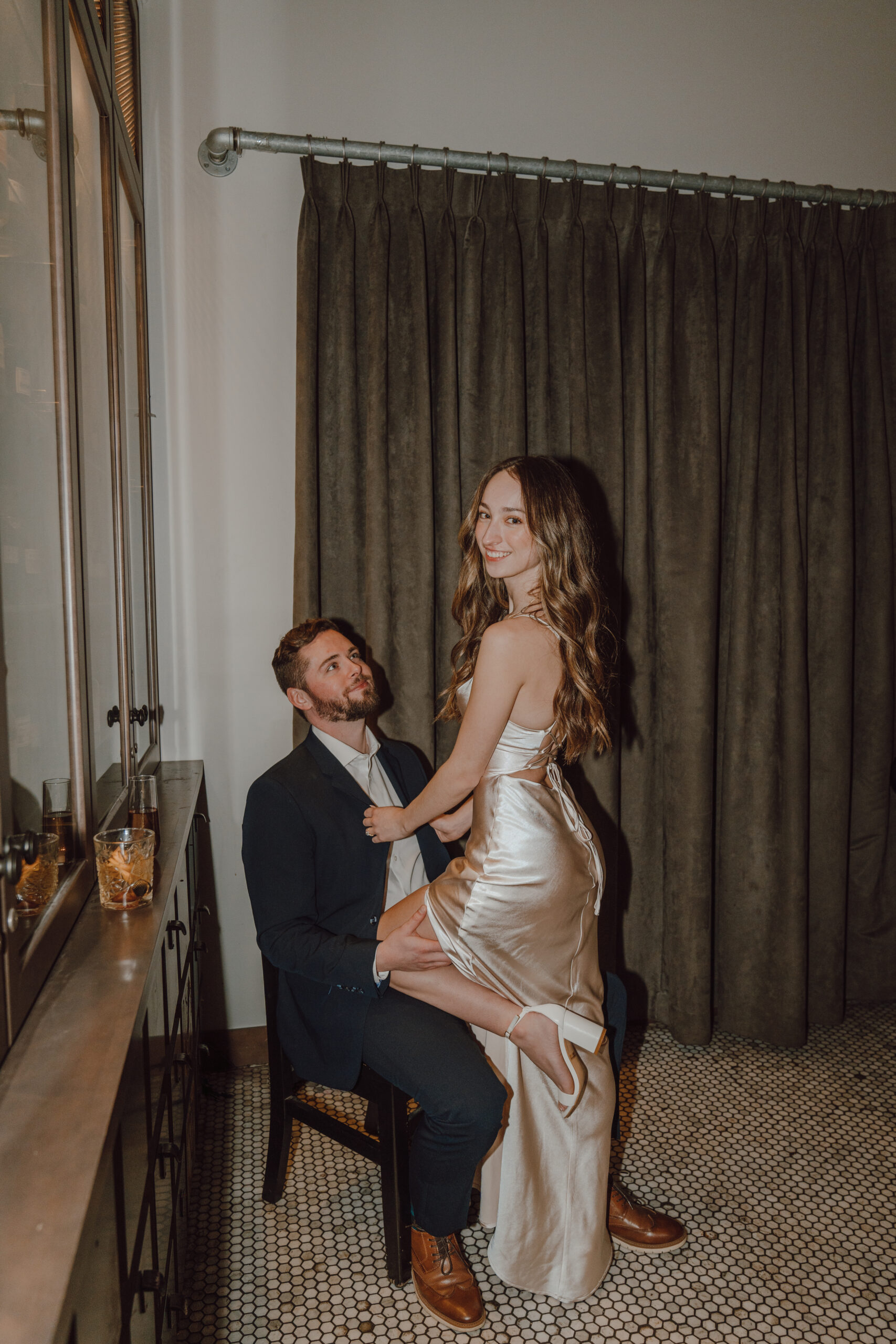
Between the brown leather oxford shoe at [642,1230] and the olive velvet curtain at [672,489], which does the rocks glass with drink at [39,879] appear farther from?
the brown leather oxford shoe at [642,1230]

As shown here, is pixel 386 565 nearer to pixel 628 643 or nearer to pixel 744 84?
pixel 628 643

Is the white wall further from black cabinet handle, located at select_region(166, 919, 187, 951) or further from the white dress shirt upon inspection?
black cabinet handle, located at select_region(166, 919, 187, 951)

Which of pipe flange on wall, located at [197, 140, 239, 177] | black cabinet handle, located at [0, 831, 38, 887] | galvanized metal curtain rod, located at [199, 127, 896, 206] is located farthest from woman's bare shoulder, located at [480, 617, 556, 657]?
pipe flange on wall, located at [197, 140, 239, 177]

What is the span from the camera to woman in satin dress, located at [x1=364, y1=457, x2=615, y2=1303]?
5.07ft

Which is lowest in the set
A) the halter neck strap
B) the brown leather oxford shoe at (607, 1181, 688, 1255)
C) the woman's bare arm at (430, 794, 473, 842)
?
the brown leather oxford shoe at (607, 1181, 688, 1255)

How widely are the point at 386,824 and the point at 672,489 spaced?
1.33 meters

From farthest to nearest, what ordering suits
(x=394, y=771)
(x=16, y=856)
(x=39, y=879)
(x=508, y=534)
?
1. (x=394, y=771)
2. (x=508, y=534)
3. (x=39, y=879)
4. (x=16, y=856)

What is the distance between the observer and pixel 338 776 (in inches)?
72.4

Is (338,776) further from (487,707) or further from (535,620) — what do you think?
(535,620)

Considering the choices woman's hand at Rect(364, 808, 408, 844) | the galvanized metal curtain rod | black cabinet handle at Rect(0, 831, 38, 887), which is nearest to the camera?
black cabinet handle at Rect(0, 831, 38, 887)

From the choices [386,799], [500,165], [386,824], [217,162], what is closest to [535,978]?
[386,824]

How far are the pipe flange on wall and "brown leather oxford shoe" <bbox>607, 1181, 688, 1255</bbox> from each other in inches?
104

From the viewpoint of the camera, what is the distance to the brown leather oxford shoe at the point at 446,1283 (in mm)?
1552

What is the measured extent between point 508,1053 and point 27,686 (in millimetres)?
1114
